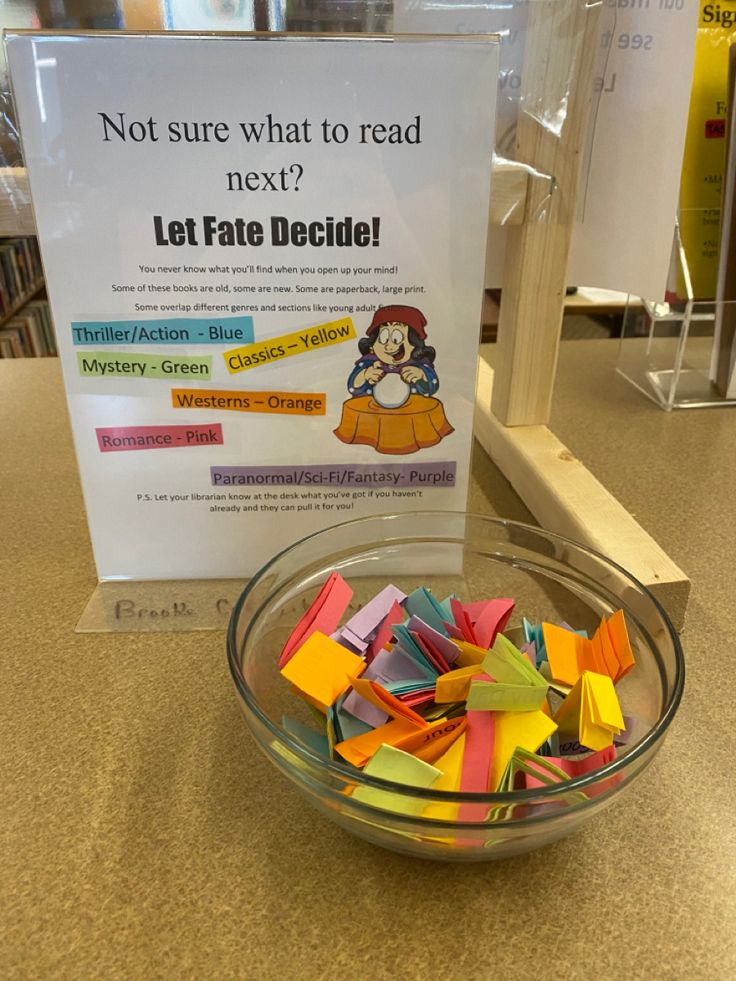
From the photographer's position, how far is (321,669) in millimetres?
406

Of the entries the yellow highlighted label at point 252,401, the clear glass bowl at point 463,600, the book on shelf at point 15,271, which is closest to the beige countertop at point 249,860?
the clear glass bowl at point 463,600

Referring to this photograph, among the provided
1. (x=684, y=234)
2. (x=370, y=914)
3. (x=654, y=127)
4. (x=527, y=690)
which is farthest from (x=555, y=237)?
(x=370, y=914)

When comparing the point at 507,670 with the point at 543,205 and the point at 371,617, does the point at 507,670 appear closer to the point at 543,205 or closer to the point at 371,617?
the point at 371,617

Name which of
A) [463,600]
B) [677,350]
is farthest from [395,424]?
[677,350]

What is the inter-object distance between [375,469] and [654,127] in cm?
35

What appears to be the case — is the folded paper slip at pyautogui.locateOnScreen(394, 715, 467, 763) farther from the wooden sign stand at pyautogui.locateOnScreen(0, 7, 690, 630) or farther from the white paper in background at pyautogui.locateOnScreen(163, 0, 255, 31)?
the white paper in background at pyautogui.locateOnScreen(163, 0, 255, 31)

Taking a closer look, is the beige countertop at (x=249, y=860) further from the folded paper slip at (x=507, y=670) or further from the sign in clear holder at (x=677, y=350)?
the sign in clear holder at (x=677, y=350)

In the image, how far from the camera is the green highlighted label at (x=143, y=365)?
1.55 feet

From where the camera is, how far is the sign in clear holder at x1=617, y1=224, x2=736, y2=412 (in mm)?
762

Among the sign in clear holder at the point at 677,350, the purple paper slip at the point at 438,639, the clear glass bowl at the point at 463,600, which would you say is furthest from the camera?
the sign in clear holder at the point at 677,350

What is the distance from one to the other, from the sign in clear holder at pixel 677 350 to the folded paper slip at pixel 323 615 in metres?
0.48

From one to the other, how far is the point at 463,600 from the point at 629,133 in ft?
1.27

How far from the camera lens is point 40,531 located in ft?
2.03

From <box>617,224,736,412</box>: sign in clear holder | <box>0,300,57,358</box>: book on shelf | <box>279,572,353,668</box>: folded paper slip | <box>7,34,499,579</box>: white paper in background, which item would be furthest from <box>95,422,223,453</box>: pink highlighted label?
<box>0,300,57,358</box>: book on shelf
